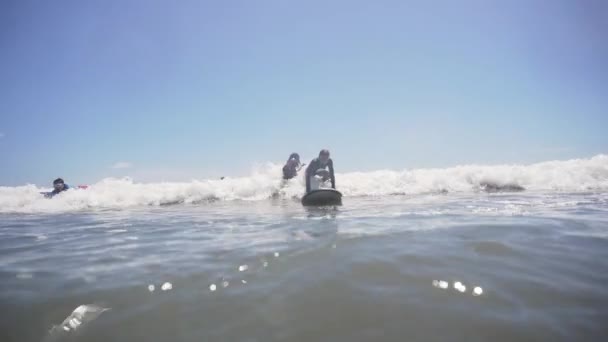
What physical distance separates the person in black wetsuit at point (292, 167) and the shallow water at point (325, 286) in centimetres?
1109

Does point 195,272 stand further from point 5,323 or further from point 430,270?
point 430,270

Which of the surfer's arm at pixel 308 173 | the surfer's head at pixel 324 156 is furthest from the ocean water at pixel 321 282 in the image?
the surfer's head at pixel 324 156

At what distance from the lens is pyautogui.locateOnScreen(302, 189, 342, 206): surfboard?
1042cm

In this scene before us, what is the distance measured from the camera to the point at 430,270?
10.7ft

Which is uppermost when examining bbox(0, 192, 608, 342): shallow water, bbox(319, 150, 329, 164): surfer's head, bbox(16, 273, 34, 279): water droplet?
bbox(319, 150, 329, 164): surfer's head

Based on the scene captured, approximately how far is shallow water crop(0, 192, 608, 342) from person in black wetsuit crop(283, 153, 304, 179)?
11.1m

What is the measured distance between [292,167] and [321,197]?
6.24m

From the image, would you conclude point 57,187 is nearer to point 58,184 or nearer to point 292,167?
point 58,184

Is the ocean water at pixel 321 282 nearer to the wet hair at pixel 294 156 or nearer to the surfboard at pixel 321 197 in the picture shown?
the surfboard at pixel 321 197

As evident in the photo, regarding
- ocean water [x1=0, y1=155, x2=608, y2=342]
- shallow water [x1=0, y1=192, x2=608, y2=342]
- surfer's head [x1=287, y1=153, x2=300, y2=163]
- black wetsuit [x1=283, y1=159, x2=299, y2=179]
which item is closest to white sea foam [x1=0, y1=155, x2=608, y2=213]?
black wetsuit [x1=283, y1=159, x2=299, y2=179]

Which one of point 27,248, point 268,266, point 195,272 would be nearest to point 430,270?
point 268,266

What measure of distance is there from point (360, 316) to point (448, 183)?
15996 millimetres

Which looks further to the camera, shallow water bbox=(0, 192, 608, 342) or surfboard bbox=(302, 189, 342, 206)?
surfboard bbox=(302, 189, 342, 206)

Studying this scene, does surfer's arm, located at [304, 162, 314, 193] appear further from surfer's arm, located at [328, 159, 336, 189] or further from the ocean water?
the ocean water
